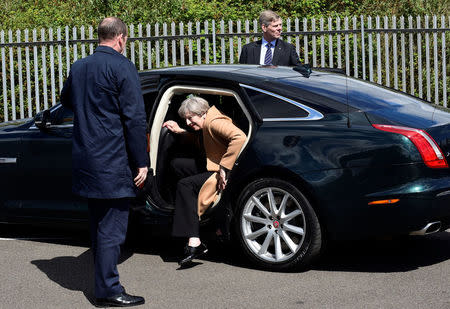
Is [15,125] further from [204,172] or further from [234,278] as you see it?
[234,278]

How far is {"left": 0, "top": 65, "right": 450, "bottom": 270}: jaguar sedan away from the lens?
17.5ft

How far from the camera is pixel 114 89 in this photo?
4887 mm

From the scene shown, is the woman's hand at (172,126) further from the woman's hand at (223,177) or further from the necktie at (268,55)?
the necktie at (268,55)

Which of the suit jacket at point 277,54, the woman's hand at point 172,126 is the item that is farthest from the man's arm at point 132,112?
the suit jacket at point 277,54

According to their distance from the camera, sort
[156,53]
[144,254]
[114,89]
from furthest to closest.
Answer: [156,53]
[144,254]
[114,89]

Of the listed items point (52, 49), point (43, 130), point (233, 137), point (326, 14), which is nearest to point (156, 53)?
point (52, 49)

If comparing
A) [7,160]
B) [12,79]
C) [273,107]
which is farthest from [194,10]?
[273,107]

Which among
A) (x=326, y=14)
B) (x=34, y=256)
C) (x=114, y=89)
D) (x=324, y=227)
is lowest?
(x=34, y=256)

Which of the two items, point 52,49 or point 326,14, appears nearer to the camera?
point 52,49

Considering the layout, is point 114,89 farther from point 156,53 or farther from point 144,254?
point 156,53

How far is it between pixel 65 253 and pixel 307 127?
7.76 feet

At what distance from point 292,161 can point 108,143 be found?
135cm

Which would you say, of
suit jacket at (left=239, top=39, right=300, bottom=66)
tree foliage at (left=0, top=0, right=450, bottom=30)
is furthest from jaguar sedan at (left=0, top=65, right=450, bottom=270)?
tree foliage at (left=0, top=0, right=450, bottom=30)

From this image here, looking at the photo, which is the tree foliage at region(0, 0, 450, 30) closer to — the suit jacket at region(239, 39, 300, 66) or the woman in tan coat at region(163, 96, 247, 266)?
the suit jacket at region(239, 39, 300, 66)
